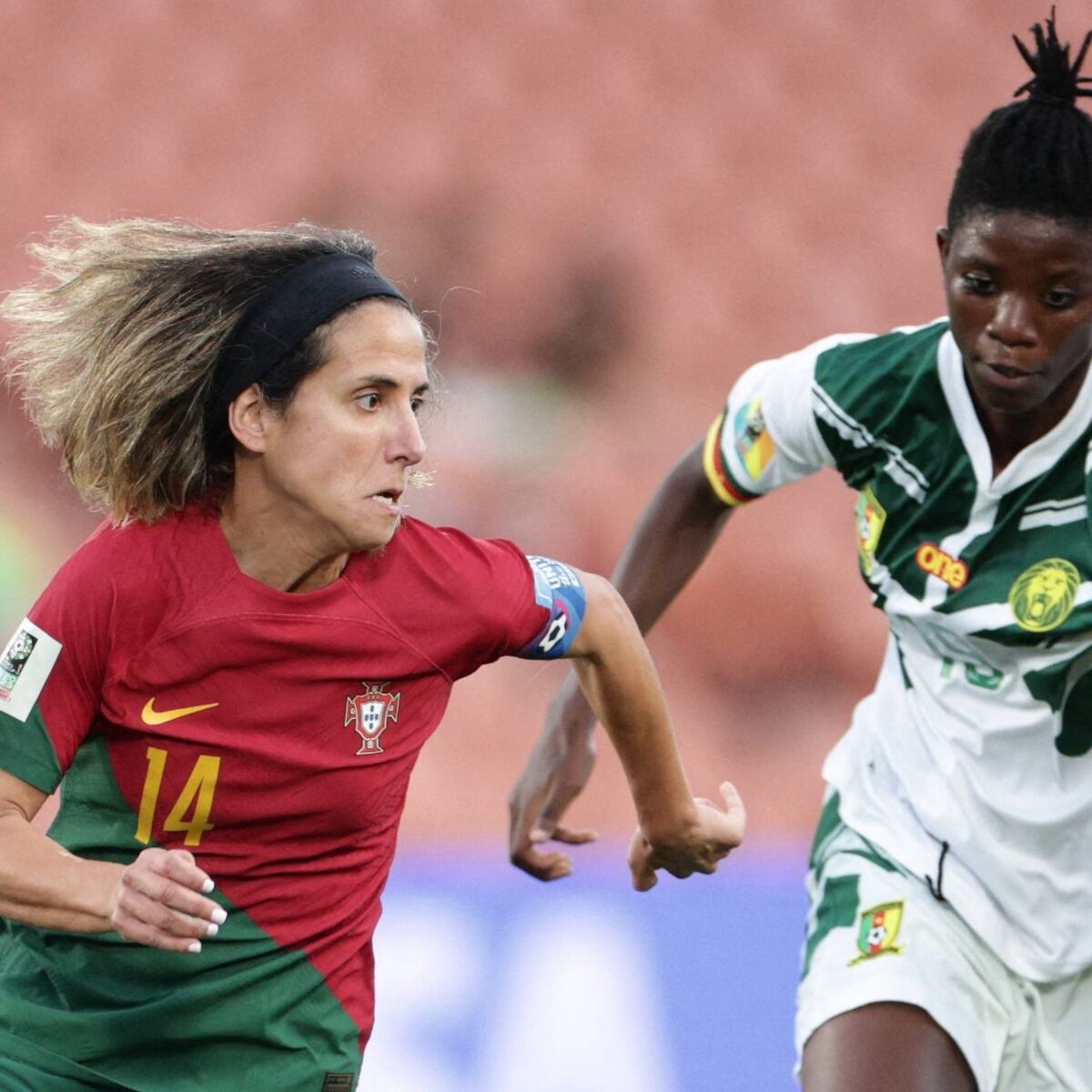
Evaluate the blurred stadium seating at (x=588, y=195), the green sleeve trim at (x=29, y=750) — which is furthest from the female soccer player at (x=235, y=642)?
the blurred stadium seating at (x=588, y=195)

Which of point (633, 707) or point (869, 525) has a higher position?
point (869, 525)

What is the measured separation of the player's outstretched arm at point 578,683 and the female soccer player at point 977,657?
11 millimetres

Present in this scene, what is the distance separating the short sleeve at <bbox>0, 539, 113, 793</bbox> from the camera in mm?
2018

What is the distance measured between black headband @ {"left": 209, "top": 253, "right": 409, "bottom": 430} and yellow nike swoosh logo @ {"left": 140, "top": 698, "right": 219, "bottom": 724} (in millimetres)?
357

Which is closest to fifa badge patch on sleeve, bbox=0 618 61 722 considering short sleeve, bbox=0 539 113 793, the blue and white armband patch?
short sleeve, bbox=0 539 113 793

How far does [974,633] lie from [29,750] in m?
1.26

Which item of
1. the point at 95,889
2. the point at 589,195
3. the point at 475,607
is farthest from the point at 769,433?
the point at 589,195

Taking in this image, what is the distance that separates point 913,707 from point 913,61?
15.5ft

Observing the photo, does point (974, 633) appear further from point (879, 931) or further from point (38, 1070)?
point (38, 1070)

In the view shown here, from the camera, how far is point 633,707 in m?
2.39

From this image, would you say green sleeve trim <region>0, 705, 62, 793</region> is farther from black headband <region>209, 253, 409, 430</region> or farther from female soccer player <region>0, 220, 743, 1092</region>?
black headband <region>209, 253, 409, 430</region>

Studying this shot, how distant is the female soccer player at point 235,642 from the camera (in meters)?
2.11

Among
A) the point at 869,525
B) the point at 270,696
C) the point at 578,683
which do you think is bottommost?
the point at 270,696

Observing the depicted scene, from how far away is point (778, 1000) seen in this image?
391 centimetres
